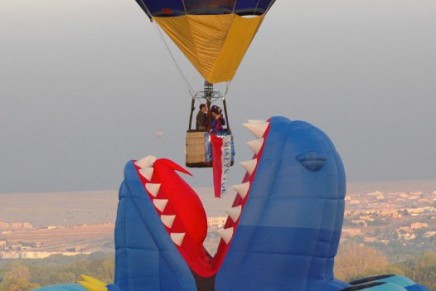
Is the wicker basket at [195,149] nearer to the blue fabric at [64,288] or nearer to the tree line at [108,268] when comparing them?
the blue fabric at [64,288]

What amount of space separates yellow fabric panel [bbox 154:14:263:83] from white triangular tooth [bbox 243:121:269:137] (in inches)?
83.4

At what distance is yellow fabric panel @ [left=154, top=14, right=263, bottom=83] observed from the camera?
62.4 ft

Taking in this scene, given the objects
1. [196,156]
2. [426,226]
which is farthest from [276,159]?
[426,226]

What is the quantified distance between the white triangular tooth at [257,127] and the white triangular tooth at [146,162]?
1261 mm

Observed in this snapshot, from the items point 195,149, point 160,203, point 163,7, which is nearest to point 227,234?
point 160,203

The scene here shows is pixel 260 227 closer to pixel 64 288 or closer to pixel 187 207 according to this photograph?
pixel 187 207

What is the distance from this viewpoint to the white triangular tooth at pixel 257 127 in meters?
17.1

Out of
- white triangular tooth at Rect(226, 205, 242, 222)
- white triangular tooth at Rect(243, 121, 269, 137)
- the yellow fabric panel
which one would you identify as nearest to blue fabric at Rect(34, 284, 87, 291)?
white triangular tooth at Rect(226, 205, 242, 222)

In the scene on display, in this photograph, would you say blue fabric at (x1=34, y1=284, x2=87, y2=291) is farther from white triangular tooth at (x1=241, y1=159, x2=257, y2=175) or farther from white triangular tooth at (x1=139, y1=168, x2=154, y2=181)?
white triangular tooth at (x1=241, y1=159, x2=257, y2=175)

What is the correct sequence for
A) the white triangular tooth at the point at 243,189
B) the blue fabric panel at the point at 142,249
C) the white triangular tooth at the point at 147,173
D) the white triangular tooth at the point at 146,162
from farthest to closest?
1. the white triangular tooth at the point at 146,162
2. the white triangular tooth at the point at 147,173
3. the blue fabric panel at the point at 142,249
4. the white triangular tooth at the point at 243,189

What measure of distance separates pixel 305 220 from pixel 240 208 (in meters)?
0.74

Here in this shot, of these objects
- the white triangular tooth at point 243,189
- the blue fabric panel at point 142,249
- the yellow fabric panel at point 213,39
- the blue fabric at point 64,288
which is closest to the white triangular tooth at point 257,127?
the white triangular tooth at point 243,189

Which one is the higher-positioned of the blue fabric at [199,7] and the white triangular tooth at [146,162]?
the blue fabric at [199,7]

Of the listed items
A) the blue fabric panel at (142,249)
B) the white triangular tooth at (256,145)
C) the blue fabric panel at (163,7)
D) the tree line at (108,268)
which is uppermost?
the blue fabric panel at (163,7)
